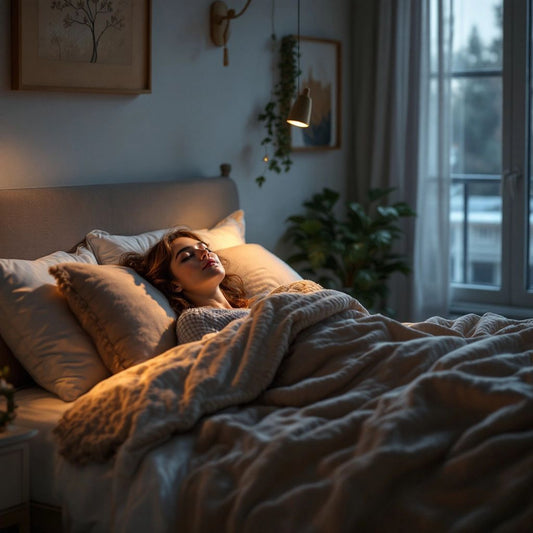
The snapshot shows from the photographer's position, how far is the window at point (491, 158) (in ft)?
14.6

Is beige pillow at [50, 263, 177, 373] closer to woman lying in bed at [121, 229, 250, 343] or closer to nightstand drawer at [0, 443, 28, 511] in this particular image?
woman lying in bed at [121, 229, 250, 343]

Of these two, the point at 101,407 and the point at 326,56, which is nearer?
the point at 101,407

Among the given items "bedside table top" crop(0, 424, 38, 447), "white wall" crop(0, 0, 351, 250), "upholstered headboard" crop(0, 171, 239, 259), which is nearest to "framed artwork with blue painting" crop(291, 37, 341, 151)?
"white wall" crop(0, 0, 351, 250)

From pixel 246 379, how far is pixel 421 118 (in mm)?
2754

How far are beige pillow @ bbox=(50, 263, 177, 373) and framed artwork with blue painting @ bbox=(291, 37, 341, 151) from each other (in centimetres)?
194

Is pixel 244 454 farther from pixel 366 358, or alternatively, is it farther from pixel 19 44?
pixel 19 44

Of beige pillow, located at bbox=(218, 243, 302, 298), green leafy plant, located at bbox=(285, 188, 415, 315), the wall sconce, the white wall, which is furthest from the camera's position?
green leafy plant, located at bbox=(285, 188, 415, 315)

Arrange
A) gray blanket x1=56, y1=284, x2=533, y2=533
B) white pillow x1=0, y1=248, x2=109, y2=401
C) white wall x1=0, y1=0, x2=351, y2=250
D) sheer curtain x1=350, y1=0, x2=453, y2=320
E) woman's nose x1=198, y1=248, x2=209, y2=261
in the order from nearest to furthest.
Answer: gray blanket x1=56, y1=284, x2=533, y2=533 < white pillow x1=0, y1=248, x2=109, y2=401 < woman's nose x1=198, y1=248, x2=209, y2=261 < white wall x1=0, y1=0, x2=351, y2=250 < sheer curtain x1=350, y1=0, x2=453, y2=320

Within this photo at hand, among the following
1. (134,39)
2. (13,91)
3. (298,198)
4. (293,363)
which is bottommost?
(293,363)

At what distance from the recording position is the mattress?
7.36 ft

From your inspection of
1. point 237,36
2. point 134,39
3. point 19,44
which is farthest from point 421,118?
point 19,44

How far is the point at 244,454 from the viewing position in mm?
1999

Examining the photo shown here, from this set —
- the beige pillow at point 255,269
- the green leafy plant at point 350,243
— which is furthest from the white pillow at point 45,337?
the green leafy plant at point 350,243

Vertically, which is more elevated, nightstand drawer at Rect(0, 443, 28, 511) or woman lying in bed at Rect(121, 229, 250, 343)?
woman lying in bed at Rect(121, 229, 250, 343)
